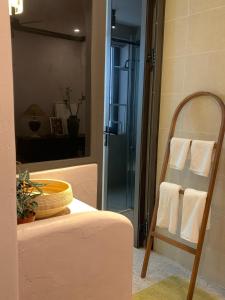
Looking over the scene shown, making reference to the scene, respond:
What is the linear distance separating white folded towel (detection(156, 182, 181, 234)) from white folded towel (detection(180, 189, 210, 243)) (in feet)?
0.23

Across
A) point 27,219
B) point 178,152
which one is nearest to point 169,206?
point 178,152

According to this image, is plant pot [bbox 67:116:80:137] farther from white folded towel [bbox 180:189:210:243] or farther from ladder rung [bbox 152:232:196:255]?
ladder rung [bbox 152:232:196:255]

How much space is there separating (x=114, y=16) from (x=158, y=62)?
767 mm

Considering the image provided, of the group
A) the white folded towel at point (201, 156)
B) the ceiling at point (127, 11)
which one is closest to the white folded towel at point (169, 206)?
the white folded towel at point (201, 156)

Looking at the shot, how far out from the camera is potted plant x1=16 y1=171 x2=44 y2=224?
0.86m

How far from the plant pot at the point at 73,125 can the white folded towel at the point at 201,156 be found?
79 cm

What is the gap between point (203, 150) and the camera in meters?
1.78

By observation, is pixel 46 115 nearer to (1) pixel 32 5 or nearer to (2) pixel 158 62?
(1) pixel 32 5

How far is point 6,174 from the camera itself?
548 millimetres

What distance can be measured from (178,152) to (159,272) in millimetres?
902

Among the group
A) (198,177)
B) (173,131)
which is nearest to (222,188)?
(198,177)

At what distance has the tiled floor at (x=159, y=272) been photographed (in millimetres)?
1908

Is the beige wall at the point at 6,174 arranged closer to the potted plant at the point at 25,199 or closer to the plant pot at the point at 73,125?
the potted plant at the point at 25,199

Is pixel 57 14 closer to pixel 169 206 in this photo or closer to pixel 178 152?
pixel 178 152
